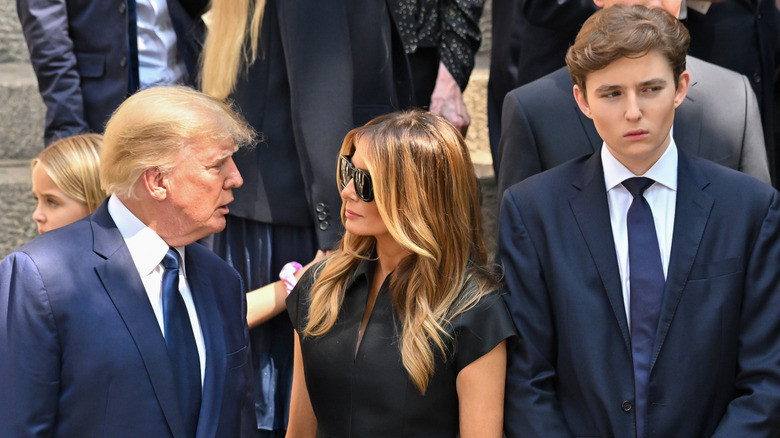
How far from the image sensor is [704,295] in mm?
2400

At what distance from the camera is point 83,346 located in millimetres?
2273

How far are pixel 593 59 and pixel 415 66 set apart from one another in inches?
64.5

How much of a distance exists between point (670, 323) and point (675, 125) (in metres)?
0.73

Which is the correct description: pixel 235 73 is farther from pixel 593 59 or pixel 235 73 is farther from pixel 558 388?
pixel 558 388

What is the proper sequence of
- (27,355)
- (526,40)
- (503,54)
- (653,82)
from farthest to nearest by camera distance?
(503,54), (526,40), (653,82), (27,355)

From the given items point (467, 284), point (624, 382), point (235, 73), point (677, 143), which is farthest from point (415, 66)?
point (624, 382)

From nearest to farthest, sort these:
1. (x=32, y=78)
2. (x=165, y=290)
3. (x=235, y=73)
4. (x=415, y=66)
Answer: (x=165, y=290), (x=235, y=73), (x=415, y=66), (x=32, y=78)

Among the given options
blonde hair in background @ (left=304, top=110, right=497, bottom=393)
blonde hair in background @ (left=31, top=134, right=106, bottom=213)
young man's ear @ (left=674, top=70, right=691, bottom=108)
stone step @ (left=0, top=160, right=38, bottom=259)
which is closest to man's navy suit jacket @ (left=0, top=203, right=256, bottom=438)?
blonde hair in background @ (left=304, top=110, right=497, bottom=393)

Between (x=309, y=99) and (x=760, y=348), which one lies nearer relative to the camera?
(x=760, y=348)

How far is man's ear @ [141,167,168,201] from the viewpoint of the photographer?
244 centimetres

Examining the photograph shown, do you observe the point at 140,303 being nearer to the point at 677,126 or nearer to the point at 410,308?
the point at 410,308

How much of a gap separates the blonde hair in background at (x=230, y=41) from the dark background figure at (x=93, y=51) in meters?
A: 0.60

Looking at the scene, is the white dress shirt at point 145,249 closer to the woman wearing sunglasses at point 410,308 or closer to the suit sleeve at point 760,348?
the woman wearing sunglasses at point 410,308

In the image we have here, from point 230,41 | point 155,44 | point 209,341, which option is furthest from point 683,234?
point 155,44
